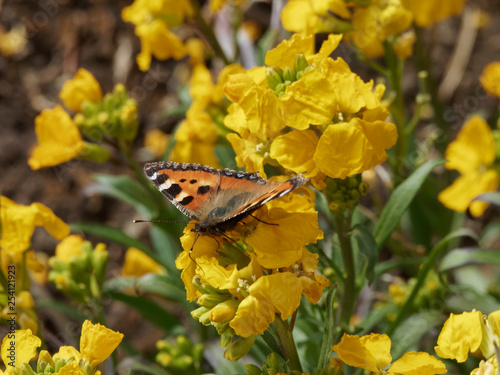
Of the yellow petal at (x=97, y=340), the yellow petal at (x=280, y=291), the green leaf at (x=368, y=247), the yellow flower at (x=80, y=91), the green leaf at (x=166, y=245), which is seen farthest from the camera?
the green leaf at (x=166, y=245)

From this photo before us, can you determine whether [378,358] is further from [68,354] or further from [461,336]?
[68,354]

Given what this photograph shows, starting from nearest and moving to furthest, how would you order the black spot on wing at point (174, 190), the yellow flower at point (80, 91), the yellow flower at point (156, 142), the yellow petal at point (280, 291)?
the yellow petal at point (280, 291), the black spot on wing at point (174, 190), the yellow flower at point (80, 91), the yellow flower at point (156, 142)

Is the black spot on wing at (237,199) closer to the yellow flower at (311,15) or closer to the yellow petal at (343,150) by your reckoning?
the yellow petal at (343,150)

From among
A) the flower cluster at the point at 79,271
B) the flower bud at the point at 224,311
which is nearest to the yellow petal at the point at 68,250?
the flower cluster at the point at 79,271

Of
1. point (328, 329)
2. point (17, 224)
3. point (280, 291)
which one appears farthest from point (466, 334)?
point (17, 224)

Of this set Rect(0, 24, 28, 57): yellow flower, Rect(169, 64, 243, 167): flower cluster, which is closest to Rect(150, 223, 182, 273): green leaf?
Rect(169, 64, 243, 167): flower cluster

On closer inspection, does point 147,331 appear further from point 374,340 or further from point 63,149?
point 374,340

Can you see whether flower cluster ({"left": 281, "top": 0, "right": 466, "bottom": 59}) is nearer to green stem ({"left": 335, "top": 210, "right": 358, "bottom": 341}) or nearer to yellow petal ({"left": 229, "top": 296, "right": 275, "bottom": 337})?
green stem ({"left": 335, "top": 210, "right": 358, "bottom": 341})
